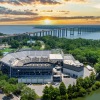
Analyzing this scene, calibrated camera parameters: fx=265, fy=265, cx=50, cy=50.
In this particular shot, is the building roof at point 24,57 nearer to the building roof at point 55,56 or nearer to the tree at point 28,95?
the building roof at point 55,56

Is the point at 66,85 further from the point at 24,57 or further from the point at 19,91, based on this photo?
the point at 24,57

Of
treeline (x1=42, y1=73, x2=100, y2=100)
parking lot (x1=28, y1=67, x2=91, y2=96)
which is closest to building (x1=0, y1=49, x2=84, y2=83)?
parking lot (x1=28, y1=67, x2=91, y2=96)

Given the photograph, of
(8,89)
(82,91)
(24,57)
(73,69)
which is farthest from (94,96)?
(24,57)

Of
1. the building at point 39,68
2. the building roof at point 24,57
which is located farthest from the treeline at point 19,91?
the building roof at point 24,57

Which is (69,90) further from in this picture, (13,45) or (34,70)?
(13,45)

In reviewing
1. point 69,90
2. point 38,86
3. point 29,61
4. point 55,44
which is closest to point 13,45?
point 55,44

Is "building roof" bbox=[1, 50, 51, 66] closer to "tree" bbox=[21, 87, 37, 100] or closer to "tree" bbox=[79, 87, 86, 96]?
"tree" bbox=[21, 87, 37, 100]
